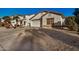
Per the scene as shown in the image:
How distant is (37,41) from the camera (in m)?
3.10

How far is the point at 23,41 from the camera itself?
3102 mm

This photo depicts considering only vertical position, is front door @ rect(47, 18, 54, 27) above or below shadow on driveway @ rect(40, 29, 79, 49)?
above

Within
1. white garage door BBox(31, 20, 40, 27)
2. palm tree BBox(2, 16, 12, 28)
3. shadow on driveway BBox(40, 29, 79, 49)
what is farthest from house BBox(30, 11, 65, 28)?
palm tree BBox(2, 16, 12, 28)

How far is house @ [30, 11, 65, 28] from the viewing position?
3129 millimetres

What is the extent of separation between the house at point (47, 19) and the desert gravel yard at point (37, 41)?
96mm

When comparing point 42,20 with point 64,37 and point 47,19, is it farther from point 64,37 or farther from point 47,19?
point 64,37

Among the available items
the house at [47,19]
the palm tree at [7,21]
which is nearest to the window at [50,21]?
the house at [47,19]

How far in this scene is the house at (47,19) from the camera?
3129 mm

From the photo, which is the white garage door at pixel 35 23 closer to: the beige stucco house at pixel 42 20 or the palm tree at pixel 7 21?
the beige stucco house at pixel 42 20

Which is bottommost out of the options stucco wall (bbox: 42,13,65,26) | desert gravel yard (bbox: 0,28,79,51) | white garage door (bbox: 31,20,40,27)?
desert gravel yard (bbox: 0,28,79,51)

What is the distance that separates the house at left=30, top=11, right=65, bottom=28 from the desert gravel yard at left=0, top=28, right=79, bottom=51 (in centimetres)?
10

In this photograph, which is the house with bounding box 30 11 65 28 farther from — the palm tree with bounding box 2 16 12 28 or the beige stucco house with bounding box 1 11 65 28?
the palm tree with bounding box 2 16 12 28
